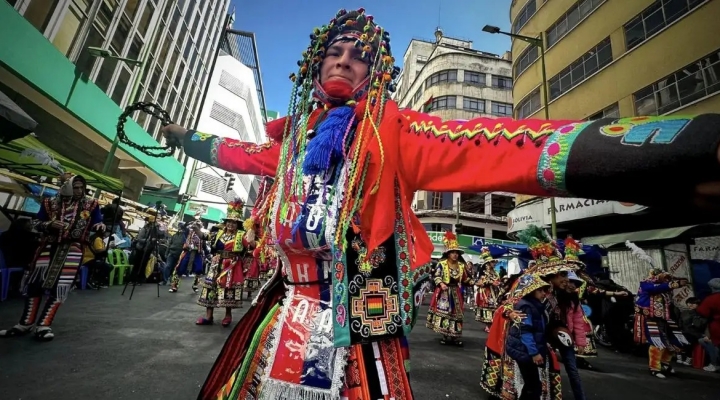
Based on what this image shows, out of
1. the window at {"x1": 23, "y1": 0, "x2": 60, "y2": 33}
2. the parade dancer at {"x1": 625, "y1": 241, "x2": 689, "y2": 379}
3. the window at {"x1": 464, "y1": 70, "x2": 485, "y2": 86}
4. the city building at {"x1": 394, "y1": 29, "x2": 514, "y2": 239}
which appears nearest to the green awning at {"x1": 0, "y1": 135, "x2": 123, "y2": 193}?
the window at {"x1": 23, "y1": 0, "x2": 60, "y2": 33}

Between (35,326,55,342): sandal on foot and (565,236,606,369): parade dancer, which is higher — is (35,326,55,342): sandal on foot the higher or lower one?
the lower one

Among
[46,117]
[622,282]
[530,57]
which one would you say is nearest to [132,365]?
[46,117]

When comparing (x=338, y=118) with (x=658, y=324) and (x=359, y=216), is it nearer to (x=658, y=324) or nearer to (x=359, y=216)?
(x=359, y=216)

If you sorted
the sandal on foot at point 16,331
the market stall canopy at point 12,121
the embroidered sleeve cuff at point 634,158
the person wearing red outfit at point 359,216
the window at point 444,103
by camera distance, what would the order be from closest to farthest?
1. the embroidered sleeve cuff at point 634,158
2. the person wearing red outfit at point 359,216
3. the sandal on foot at point 16,331
4. the market stall canopy at point 12,121
5. the window at point 444,103

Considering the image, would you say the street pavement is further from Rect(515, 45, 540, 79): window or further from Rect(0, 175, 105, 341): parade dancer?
Rect(515, 45, 540, 79): window

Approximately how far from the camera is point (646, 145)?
682mm

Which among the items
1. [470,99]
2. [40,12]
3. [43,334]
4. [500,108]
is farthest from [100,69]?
[500,108]

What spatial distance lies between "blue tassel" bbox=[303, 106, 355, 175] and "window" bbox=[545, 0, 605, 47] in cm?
1929

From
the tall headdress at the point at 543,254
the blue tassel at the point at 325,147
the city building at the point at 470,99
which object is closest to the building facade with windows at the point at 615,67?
the tall headdress at the point at 543,254

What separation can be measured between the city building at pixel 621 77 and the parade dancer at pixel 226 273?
8.80 metres

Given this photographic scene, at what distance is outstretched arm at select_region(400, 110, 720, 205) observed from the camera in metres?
0.64

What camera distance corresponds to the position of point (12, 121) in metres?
5.70

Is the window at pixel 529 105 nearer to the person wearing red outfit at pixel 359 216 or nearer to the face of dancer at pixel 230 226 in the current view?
the face of dancer at pixel 230 226

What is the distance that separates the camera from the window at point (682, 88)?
1027 cm
